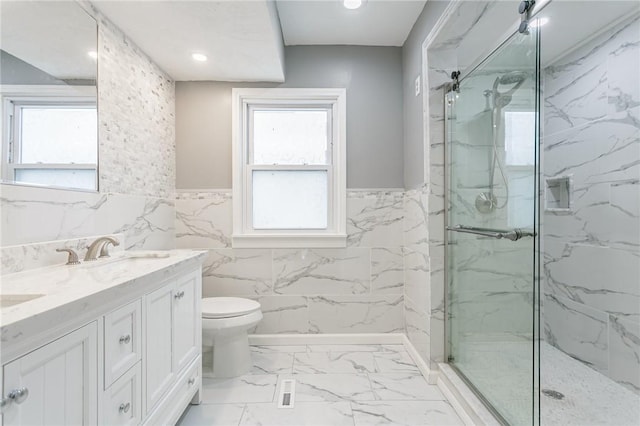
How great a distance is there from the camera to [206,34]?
1873mm

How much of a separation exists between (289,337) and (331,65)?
2.20m

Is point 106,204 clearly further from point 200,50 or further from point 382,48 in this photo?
point 382,48

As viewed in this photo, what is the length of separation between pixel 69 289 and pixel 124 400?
437 millimetres

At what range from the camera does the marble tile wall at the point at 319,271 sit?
2547 mm

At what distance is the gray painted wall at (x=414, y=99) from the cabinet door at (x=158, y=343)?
166cm

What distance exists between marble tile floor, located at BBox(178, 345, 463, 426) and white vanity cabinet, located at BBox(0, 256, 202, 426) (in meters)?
0.25

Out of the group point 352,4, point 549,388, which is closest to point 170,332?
point 549,388

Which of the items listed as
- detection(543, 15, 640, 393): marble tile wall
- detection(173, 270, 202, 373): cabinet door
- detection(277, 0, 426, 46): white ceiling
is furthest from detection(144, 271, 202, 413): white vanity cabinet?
detection(543, 15, 640, 393): marble tile wall

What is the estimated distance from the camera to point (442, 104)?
6.62 ft

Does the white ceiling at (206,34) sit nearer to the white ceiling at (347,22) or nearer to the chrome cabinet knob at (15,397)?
the white ceiling at (347,22)

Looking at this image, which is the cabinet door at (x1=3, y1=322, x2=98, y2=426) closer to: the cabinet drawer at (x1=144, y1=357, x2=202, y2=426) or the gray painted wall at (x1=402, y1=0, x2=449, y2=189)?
the cabinet drawer at (x1=144, y1=357, x2=202, y2=426)

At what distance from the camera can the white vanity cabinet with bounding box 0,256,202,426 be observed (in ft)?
2.40

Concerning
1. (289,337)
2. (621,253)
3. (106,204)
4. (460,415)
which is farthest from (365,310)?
(106,204)

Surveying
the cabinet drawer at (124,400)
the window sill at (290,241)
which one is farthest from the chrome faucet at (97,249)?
the window sill at (290,241)
